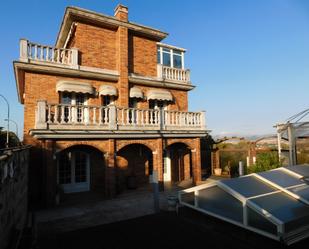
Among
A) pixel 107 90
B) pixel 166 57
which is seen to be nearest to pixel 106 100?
pixel 107 90

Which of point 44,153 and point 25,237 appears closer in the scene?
point 25,237

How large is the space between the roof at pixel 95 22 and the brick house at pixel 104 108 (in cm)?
5

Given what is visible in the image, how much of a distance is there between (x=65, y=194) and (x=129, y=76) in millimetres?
7684

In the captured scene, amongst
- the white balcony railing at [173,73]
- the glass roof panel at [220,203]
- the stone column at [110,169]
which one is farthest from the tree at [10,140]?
the glass roof panel at [220,203]

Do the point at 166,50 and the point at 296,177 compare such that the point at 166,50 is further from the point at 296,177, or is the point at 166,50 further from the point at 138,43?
the point at 296,177

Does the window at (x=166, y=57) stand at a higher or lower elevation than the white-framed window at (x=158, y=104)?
higher

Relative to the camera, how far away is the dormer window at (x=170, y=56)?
1695cm

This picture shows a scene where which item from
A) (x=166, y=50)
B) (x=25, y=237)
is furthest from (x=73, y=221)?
(x=166, y=50)

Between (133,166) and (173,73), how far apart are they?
706 cm

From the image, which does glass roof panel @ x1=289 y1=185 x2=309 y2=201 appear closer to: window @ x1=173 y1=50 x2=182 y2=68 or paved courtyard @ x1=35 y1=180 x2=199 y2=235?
paved courtyard @ x1=35 y1=180 x2=199 y2=235

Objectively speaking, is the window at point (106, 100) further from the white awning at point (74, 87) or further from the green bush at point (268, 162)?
the green bush at point (268, 162)

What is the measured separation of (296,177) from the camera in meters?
7.62

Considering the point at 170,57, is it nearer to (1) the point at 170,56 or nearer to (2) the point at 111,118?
(1) the point at 170,56

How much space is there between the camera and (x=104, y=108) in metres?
11.6
